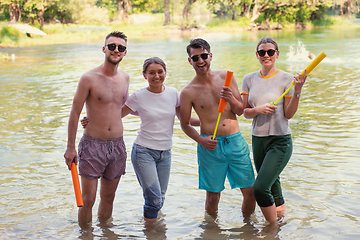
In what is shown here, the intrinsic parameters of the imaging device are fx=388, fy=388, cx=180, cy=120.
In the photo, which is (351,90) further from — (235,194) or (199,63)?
(199,63)

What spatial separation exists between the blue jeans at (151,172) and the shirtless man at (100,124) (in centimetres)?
31

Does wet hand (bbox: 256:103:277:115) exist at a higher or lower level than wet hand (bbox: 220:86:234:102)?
lower

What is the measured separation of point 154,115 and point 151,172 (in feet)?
2.16

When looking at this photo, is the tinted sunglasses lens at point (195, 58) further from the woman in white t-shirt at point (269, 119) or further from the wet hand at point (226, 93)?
the woman in white t-shirt at point (269, 119)

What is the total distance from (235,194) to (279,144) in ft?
5.96

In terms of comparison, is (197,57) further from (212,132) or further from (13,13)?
(13,13)

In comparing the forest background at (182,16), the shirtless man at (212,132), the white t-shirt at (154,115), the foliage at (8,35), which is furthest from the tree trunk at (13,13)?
the shirtless man at (212,132)

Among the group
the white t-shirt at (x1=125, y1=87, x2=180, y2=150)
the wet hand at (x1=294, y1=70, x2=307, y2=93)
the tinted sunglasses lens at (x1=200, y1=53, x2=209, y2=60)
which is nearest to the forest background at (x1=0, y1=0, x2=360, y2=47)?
the white t-shirt at (x1=125, y1=87, x2=180, y2=150)

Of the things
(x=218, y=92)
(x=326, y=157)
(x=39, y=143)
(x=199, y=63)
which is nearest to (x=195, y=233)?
(x=218, y=92)

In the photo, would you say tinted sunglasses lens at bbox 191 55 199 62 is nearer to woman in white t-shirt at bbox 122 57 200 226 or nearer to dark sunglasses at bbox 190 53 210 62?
dark sunglasses at bbox 190 53 210 62

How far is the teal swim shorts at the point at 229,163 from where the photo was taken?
4516 millimetres

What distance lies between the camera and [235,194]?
19.5ft

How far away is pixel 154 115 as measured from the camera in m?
4.51

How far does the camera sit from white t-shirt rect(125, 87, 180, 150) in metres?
4.52
